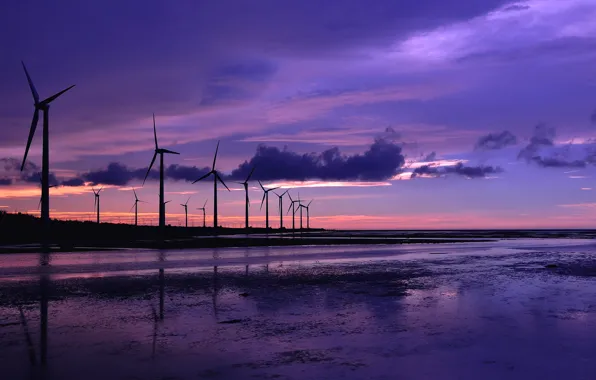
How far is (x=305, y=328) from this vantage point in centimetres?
1262

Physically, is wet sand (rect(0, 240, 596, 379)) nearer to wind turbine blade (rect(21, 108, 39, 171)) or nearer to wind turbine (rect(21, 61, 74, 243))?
wind turbine (rect(21, 61, 74, 243))

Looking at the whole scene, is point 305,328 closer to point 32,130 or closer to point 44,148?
point 44,148

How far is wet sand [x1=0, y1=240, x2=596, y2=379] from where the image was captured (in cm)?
923

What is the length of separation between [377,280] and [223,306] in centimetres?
922

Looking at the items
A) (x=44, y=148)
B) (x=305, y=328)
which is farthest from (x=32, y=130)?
(x=305, y=328)

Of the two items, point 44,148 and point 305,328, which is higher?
point 44,148

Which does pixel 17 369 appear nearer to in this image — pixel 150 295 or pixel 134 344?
pixel 134 344

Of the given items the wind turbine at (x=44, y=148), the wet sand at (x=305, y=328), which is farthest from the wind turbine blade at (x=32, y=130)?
the wet sand at (x=305, y=328)

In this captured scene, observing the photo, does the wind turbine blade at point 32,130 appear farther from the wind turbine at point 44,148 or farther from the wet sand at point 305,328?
the wet sand at point 305,328

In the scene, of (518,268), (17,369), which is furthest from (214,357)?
(518,268)

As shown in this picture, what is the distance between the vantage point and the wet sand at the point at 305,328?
9227 mm

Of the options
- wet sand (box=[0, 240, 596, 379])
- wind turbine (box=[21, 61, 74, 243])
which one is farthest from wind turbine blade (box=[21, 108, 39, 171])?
wet sand (box=[0, 240, 596, 379])

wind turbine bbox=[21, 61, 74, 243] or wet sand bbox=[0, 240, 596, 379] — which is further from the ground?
wind turbine bbox=[21, 61, 74, 243]

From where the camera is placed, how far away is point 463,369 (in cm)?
918
